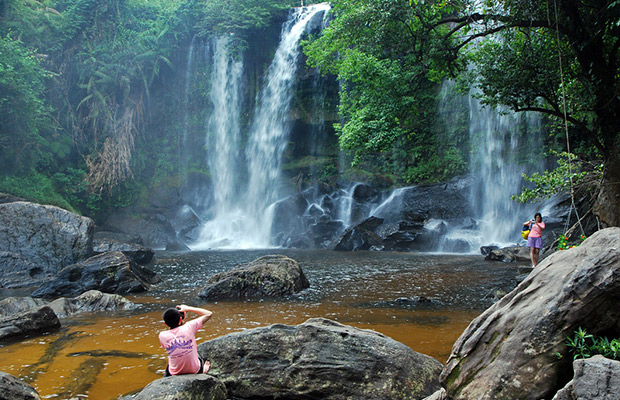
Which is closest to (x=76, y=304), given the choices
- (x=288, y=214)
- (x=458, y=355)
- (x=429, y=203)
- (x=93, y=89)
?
(x=458, y=355)

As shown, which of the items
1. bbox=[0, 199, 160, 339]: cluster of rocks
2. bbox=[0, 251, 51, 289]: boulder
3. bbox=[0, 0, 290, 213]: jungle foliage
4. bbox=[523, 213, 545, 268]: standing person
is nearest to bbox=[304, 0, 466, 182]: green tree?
bbox=[523, 213, 545, 268]: standing person

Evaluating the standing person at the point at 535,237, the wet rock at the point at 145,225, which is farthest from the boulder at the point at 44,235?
the standing person at the point at 535,237

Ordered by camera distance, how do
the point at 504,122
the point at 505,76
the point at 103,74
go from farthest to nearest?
the point at 103,74
the point at 504,122
the point at 505,76

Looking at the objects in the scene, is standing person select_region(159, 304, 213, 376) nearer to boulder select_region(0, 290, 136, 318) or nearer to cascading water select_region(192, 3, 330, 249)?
boulder select_region(0, 290, 136, 318)

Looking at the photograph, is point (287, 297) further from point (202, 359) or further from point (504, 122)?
point (504, 122)

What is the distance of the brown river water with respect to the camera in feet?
17.5

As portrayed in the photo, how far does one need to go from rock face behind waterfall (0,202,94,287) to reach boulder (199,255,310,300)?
713cm

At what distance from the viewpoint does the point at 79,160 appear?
90.2 feet

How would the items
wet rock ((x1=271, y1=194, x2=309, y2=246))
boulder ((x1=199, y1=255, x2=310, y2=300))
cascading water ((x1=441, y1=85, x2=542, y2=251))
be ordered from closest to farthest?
boulder ((x1=199, y1=255, x2=310, y2=300)), cascading water ((x1=441, y1=85, x2=542, y2=251)), wet rock ((x1=271, y1=194, x2=309, y2=246))

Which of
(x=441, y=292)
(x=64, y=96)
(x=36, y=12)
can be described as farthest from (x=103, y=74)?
(x=441, y=292)

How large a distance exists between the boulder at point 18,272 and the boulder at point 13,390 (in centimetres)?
1041

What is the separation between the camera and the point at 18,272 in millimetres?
13336

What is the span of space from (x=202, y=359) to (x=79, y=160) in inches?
1071

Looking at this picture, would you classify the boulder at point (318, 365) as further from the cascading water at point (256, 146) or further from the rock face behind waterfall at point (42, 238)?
the cascading water at point (256, 146)
